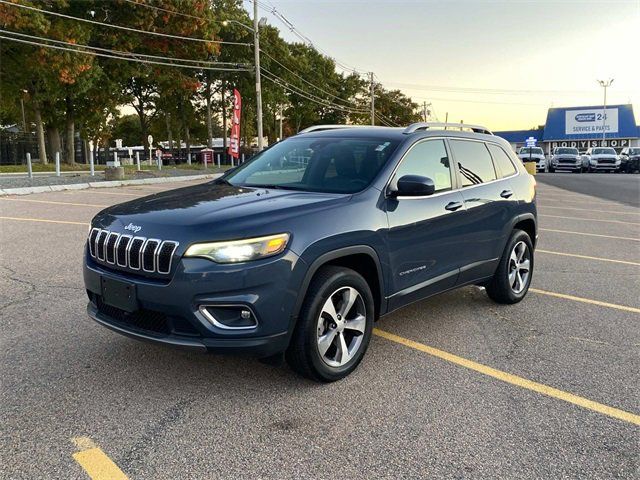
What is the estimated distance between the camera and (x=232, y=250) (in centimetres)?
317

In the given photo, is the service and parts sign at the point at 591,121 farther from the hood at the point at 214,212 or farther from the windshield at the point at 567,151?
the hood at the point at 214,212

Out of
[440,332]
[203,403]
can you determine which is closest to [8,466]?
[203,403]

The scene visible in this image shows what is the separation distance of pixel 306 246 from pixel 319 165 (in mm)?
1338

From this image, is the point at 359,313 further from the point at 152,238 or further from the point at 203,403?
the point at 152,238

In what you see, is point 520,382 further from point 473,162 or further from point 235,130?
point 235,130

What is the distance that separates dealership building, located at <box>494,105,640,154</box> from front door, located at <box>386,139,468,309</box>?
237 feet

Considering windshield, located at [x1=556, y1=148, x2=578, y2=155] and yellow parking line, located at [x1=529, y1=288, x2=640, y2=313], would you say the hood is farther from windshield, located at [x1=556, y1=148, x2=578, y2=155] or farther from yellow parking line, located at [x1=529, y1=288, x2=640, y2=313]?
windshield, located at [x1=556, y1=148, x2=578, y2=155]

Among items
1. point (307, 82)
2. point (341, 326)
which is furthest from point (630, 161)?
point (341, 326)

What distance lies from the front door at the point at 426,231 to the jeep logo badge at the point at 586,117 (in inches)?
2939

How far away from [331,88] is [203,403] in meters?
64.2

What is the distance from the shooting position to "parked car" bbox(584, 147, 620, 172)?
3791 cm

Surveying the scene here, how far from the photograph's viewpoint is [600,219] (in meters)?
13.0

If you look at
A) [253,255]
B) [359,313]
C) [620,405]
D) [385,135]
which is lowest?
[620,405]

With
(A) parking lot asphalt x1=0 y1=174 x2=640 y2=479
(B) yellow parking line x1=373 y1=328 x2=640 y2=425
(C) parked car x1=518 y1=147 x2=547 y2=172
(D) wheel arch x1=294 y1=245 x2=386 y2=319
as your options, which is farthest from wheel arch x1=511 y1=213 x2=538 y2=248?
(C) parked car x1=518 y1=147 x2=547 y2=172
